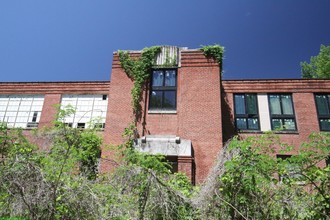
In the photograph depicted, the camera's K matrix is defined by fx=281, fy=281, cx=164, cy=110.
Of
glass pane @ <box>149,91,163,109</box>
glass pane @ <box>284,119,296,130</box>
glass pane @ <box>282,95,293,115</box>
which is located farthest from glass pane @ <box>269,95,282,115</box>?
glass pane @ <box>149,91,163,109</box>

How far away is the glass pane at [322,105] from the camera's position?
56.4ft

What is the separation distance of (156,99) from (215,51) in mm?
4344

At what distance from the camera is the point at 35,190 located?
651 centimetres

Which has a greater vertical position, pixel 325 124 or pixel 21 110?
pixel 21 110

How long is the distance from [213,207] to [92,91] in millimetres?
13856

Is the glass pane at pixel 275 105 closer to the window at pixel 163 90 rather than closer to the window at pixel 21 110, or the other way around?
the window at pixel 163 90

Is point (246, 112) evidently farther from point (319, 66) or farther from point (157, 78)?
point (319, 66)

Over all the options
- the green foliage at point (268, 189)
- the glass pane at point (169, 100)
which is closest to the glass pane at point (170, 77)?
the glass pane at point (169, 100)

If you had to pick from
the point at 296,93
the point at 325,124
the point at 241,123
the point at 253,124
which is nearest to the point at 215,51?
the point at 241,123

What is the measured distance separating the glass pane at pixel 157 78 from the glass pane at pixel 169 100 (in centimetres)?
73

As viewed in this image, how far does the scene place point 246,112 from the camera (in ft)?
57.3

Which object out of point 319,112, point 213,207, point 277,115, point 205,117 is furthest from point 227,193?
point 319,112

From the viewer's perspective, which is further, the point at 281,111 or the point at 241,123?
the point at 281,111

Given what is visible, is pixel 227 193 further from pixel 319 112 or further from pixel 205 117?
pixel 319 112
